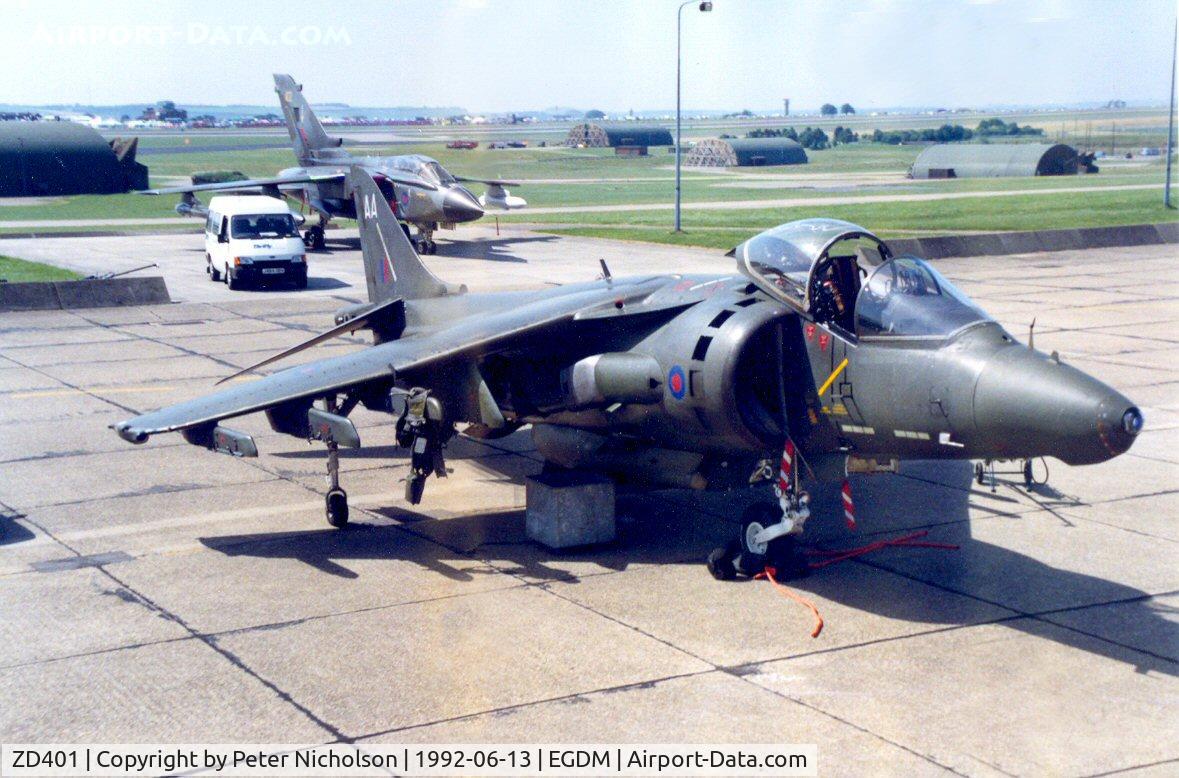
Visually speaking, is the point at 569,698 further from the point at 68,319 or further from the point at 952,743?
the point at 68,319

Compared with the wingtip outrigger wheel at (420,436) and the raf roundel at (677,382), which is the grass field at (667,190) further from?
the raf roundel at (677,382)

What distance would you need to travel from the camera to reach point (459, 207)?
40219mm

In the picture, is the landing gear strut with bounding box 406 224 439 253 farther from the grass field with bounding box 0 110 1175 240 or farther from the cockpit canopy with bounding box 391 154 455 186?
the grass field with bounding box 0 110 1175 240

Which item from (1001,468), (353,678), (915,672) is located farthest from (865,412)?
(1001,468)

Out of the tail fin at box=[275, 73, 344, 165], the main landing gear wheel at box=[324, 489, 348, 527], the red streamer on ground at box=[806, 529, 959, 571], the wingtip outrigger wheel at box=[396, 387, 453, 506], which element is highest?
the tail fin at box=[275, 73, 344, 165]

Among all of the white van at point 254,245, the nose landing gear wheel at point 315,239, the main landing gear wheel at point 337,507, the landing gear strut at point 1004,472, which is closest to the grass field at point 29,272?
the white van at point 254,245

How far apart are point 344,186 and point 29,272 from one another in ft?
36.6

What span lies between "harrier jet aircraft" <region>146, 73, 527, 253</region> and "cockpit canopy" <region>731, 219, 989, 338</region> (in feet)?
86.2

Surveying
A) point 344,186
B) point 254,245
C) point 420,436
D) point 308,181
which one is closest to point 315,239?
point 308,181

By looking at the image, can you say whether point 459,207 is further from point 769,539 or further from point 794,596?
point 794,596

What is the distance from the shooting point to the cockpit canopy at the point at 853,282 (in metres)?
10.9

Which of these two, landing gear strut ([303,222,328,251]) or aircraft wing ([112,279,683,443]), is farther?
landing gear strut ([303,222,328,251])

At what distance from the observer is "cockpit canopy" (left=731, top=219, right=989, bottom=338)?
35.9 feet

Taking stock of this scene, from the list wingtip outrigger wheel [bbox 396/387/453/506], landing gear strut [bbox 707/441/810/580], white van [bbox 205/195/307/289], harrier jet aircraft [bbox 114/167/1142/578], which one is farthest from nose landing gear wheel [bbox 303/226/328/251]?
landing gear strut [bbox 707/441/810/580]
